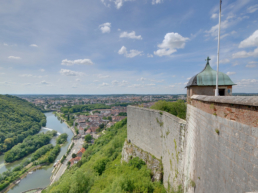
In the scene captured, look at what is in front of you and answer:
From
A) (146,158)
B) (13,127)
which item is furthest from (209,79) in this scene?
(13,127)

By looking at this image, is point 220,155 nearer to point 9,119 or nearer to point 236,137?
point 236,137

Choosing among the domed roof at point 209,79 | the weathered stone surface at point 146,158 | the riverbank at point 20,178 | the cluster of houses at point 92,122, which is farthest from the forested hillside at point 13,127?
the domed roof at point 209,79

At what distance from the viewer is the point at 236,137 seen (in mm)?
2684

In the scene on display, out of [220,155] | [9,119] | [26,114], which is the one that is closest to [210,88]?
[220,155]

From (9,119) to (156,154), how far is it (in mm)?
69205

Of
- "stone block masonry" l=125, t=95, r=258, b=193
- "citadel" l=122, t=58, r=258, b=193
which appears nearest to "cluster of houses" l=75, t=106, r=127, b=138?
"citadel" l=122, t=58, r=258, b=193

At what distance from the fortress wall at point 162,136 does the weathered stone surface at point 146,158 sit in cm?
36

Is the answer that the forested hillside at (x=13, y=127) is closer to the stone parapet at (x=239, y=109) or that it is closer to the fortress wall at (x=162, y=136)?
the fortress wall at (x=162, y=136)

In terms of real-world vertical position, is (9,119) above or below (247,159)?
below

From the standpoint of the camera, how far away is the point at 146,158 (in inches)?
464

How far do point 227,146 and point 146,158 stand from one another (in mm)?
9827

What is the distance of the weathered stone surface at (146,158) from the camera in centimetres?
1024

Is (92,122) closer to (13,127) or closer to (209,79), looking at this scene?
(13,127)

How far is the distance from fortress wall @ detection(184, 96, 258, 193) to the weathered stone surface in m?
6.09
